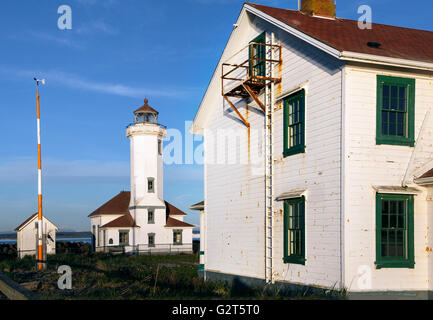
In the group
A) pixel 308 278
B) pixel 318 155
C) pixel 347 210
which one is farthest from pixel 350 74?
pixel 308 278

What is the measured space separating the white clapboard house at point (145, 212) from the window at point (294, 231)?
3473 centimetres

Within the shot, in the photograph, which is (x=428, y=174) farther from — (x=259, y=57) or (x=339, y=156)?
(x=259, y=57)

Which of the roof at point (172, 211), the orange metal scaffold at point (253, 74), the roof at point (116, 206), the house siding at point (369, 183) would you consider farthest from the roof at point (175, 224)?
the house siding at point (369, 183)

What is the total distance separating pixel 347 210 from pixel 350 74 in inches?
132

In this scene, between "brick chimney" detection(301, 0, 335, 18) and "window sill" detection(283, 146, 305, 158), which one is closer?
"window sill" detection(283, 146, 305, 158)

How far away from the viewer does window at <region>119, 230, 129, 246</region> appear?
4966 centimetres

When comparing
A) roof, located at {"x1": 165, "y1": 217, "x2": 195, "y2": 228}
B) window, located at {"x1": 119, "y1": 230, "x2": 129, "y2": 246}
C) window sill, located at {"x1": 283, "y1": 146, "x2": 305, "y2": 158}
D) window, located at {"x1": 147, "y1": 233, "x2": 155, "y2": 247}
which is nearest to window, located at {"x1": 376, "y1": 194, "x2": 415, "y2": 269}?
window sill, located at {"x1": 283, "y1": 146, "x2": 305, "y2": 158}

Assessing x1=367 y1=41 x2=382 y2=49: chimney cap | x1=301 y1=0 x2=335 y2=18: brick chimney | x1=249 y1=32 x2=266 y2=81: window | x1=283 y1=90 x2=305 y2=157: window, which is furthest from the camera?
x1=301 y1=0 x2=335 y2=18: brick chimney

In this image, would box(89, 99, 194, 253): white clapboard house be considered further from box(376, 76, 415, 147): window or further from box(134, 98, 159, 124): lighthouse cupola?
box(376, 76, 415, 147): window

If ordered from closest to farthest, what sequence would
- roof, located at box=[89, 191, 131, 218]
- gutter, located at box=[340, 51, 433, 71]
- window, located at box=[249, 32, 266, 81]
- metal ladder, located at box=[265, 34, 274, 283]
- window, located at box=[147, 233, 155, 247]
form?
gutter, located at box=[340, 51, 433, 71], metal ladder, located at box=[265, 34, 274, 283], window, located at box=[249, 32, 266, 81], window, located at box=[147, 233, 155, 247], roof, located at box=[89, 191, 131, 218]

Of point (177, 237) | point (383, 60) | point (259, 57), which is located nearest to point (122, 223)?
point (177, 237)

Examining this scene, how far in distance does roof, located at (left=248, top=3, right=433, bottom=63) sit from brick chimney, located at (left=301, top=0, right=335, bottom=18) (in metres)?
0.45

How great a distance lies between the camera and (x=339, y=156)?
13.2 meters
